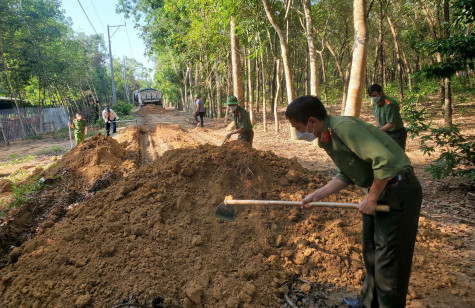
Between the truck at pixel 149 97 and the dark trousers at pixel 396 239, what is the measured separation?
4356 cm

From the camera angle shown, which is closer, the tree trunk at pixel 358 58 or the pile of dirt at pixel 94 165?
the tree trunk at pixel 358 58

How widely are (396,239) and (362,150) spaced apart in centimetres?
69

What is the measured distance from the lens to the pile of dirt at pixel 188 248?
9.09 feet

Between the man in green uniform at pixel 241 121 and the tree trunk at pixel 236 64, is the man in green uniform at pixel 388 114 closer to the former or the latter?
the man in green uniform at pixel 241 121

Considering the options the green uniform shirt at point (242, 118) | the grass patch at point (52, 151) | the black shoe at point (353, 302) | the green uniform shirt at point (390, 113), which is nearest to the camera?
the black shoe at point (353, 302)

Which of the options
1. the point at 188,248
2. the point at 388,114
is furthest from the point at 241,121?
the point at 188,248

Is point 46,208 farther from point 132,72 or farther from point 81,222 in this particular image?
point 132,72

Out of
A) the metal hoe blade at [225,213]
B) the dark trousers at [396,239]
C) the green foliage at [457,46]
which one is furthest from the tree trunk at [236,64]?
the dark trousers at [396,239]

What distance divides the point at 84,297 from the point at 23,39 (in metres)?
20.6

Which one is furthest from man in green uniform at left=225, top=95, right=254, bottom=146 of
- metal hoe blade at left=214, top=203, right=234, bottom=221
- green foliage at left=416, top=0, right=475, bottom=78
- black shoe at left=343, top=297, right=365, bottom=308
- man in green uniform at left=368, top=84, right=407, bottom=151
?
black shoe at left=343, top=297, right=365, bottom=308

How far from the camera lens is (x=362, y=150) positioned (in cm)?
186

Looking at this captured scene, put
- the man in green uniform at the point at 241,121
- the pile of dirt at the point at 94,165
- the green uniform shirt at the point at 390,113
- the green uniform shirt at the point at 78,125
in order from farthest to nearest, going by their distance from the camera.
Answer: the green uniform shirt at the point at 78,125
the pile of dirt at the point at 94,165
the man in green uniform at the point at 241,121
the green uniform shirt at the point at 390,113

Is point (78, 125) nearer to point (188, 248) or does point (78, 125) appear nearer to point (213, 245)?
point (188, 248)

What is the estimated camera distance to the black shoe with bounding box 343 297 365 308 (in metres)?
2.43
